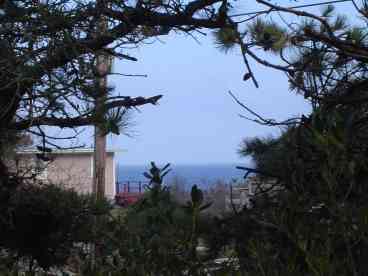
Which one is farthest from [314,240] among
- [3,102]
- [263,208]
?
[3,102]

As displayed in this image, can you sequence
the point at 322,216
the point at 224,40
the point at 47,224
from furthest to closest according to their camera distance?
the point at 47,224, the point at 224,40, the point at 322,216

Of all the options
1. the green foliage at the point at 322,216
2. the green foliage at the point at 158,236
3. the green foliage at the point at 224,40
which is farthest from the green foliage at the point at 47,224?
the green foliage at the point at 322,216

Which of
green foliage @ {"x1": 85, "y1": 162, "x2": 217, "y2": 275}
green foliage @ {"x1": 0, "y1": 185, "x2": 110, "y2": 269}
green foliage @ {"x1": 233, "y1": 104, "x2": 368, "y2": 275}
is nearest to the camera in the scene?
green foliage @ {"x1": 233, "y1": 104, "x2": 368, "y2": 275}

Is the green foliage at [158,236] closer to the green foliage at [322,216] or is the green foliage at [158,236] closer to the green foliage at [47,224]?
the green foliage at [322,216]

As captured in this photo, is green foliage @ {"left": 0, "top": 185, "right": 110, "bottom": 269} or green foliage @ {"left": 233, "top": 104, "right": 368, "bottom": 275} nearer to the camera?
green foliage @ {"left": 233, "top": 104, "right": 368, "bottom": 275}

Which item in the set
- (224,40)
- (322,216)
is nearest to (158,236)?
(322,216)

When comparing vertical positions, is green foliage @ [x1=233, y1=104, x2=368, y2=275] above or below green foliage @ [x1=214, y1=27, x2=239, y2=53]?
below

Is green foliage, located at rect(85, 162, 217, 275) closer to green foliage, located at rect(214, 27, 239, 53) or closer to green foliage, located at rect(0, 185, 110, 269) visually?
green foliage, located at rect(214, 27, 239, 53)

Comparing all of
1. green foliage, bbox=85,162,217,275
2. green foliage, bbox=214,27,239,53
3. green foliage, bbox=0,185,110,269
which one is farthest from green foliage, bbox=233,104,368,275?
green foliage, bbox=0,185,110,269

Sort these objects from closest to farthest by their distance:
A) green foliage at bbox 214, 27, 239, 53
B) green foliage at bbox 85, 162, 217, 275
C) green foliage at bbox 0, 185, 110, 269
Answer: green foliage at bbox 85, 162, 217, 275 < green foliage at bbox 214, 27, 239, 53 < green foliage at bbox 0, 185, 110, 269

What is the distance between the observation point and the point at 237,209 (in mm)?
3092

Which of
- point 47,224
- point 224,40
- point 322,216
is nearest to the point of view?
point 322,216

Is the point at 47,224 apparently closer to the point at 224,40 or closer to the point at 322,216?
the point at 224,40

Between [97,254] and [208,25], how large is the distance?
1.41 metres
